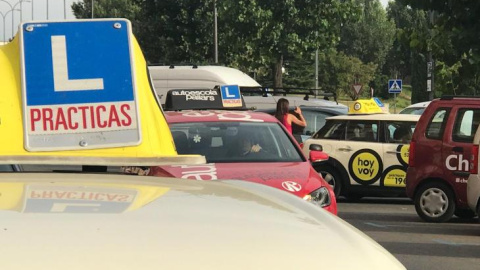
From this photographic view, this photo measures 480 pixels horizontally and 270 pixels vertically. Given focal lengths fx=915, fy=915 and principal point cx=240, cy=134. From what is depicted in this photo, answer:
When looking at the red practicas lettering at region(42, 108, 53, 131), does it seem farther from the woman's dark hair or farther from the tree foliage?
the tree foliage

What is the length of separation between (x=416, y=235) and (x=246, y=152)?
3312 mm

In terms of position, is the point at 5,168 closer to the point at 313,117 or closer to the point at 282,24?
the point at 313,117

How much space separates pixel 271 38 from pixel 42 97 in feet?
96.6

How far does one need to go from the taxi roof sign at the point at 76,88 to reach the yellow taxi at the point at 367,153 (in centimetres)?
1164

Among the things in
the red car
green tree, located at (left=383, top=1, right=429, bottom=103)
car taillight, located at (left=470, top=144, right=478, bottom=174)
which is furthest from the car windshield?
green tree, located at (left=383, top=1, right=429, bottom=103)

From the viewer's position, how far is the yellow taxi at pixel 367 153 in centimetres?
1502

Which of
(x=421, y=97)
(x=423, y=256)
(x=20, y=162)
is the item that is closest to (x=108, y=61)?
(x=20, y=162)

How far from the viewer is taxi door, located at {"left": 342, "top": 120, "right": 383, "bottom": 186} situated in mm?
15094

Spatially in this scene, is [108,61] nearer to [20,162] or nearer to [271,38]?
[20,162]

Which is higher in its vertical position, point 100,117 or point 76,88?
point 76,88

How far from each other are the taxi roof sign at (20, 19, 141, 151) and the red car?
3906mm

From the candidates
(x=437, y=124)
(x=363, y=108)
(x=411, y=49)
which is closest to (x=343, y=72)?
(x=411, y=49)

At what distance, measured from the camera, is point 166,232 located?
1916mm

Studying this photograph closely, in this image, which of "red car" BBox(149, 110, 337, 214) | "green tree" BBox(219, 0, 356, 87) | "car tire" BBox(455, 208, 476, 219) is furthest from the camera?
"green tree" BBox(219, 0, 356, 87)
